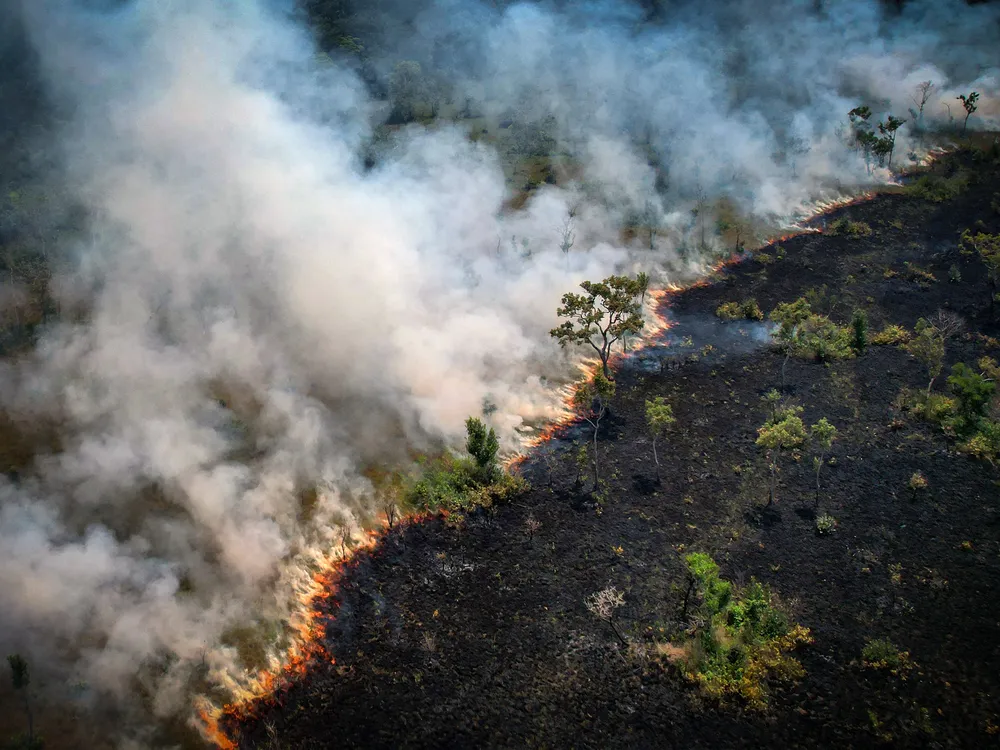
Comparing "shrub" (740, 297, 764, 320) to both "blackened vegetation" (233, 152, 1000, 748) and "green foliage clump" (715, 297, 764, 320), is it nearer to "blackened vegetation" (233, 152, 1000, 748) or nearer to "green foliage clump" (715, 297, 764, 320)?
"green foliage clump" (715, 297, 764, 320)

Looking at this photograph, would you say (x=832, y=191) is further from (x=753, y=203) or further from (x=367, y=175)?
(x=367, y=175)

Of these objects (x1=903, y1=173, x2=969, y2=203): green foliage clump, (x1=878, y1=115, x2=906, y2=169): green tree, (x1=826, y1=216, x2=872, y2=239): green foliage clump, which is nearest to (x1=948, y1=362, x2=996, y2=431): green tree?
(x1=826, y1=216, x2=872, y2=239): green foliage clump

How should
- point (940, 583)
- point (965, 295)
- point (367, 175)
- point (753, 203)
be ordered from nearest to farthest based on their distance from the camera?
point (940, 583) < point (965, 295) < point (367, 175) < point (753, 203)

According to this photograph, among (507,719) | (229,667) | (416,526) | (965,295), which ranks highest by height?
(965,295)

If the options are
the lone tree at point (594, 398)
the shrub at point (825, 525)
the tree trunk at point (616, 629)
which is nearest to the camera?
the tree trunk at point (616, 629)

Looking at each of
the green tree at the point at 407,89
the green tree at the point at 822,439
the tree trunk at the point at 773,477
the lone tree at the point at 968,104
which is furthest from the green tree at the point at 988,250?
the green tree at the point at 407,89

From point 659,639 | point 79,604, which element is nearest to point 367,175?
point 79,604

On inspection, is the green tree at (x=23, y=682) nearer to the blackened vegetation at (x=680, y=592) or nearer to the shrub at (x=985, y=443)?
the blackened vegetation at (x=680, y=592)
